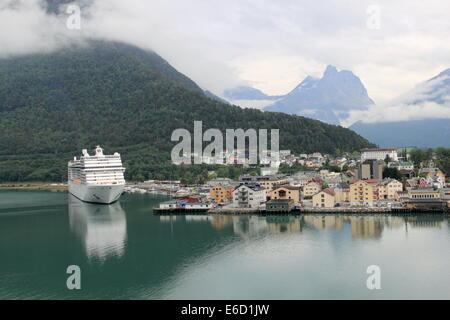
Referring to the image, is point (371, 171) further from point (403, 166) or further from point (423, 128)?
point (423, 128)

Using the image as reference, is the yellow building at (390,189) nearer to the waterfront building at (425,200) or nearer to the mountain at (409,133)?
the waterfront building at (425,200)

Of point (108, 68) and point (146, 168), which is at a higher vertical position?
point (108, 68)

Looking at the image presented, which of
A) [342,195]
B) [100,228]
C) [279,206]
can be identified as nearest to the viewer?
[100,228]

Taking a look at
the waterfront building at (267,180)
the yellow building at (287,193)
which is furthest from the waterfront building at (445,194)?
the waterfront building at (267,180)

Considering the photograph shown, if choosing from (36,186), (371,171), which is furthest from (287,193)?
(36,186)

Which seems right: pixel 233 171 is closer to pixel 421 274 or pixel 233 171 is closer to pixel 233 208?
pixel 233 208
